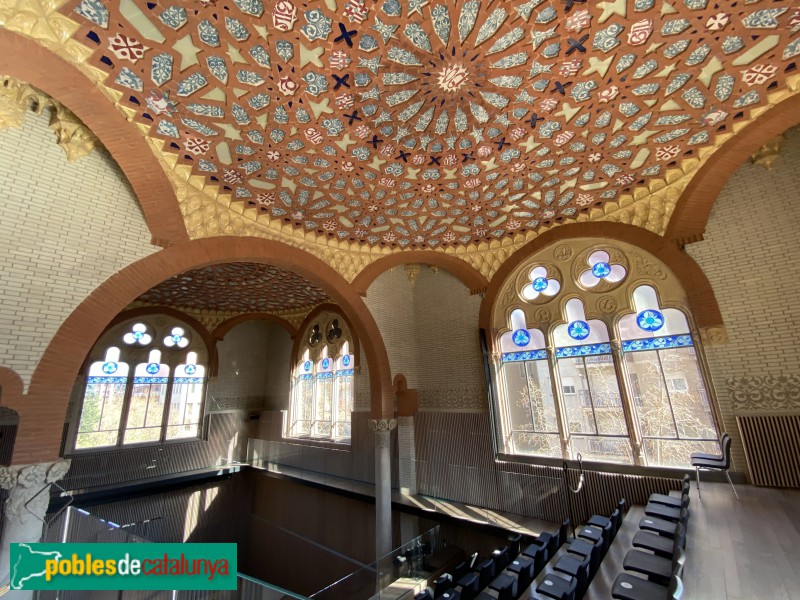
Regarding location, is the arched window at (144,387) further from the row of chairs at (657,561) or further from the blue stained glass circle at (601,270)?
the row of chairs at (657,561)

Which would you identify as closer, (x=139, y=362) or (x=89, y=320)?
(x=89, y=320)

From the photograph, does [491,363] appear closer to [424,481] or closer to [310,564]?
[424,481]

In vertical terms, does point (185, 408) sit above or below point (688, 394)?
above

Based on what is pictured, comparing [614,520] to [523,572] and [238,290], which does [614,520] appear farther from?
[238,290]

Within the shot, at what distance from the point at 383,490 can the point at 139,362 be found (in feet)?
32.9

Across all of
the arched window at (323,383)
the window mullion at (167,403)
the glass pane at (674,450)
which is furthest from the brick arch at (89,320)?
the window mullion at (167,403)

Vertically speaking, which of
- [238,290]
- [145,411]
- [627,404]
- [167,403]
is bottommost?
[627,404]

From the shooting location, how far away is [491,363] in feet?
28.4

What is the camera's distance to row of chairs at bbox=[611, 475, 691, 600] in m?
2.81

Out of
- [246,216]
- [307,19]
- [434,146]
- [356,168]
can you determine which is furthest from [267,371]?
[307,19]

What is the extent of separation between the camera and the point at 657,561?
334 cm

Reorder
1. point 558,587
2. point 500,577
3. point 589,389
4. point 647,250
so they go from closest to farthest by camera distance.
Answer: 1. point 558,587
2. point 500,577
3. point 647,250
4. point 589,389

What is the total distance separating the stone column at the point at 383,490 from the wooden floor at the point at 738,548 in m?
4.63

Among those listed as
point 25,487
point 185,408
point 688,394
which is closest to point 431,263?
point 688,394
